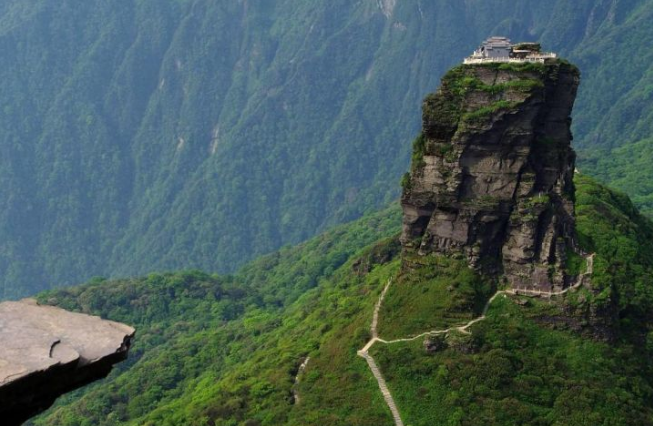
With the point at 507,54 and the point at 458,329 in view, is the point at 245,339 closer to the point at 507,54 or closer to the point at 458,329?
the point at 458,329

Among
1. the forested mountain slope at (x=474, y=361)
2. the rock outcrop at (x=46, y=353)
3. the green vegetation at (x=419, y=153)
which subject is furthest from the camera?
the green vegetation at (x=419, y=153)

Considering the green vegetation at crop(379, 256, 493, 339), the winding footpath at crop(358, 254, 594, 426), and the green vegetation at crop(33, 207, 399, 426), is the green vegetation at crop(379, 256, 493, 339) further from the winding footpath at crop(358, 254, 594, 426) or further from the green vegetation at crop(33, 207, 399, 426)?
the green vegetation at crop(33, 207, 399, 426)

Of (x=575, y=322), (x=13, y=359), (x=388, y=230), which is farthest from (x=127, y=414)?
(x=13, y=359)

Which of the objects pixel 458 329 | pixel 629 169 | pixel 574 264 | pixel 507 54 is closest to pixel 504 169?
pixel 574 264

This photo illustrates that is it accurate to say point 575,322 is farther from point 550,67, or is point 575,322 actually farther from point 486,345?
point 550,67

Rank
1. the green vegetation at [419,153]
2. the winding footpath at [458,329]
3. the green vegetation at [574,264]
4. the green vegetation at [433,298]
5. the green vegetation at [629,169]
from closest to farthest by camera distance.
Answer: the winding footpath at [458,329]
the green vegetation at [433,298]
the green vegetation at [574,264]
the green vegetation at [419,153]
the green vegetation at [629,169]

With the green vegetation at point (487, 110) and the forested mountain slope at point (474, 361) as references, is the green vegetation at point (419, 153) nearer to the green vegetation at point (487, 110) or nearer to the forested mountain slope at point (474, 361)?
the green vegetation at point (487, 110)

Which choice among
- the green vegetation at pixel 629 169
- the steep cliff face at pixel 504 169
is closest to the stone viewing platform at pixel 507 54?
the steep cliff face at pixel 504 169

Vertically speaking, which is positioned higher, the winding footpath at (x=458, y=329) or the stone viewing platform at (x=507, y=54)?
the stone viewing platform at (x=507, y=54)
